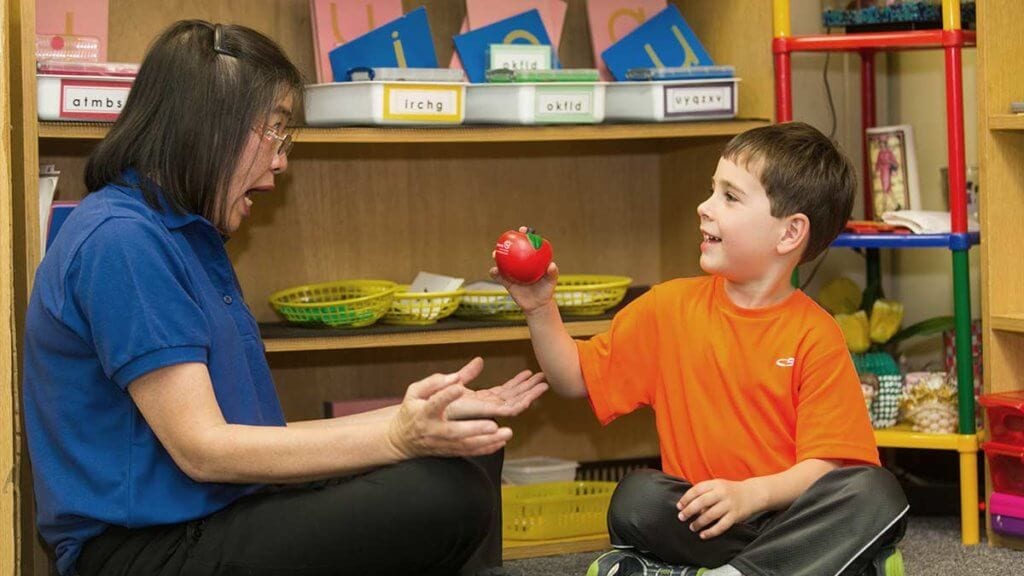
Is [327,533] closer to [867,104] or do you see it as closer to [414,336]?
[414,336]

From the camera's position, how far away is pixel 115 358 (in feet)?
4.63

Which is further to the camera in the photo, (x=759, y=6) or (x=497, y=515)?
(x=759, y=6)

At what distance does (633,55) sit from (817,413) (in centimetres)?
97

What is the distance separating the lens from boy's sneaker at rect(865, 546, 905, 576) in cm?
171

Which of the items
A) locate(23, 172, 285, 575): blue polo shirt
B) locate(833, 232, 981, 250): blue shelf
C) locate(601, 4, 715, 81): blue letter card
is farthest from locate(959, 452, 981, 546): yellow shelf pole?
locate(23, 172, 285, 575): blue polo shirt

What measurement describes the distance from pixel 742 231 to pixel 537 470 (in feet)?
3.01

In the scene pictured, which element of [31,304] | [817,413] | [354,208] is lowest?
[817,413]

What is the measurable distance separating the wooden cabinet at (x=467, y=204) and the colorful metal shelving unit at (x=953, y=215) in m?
0.05

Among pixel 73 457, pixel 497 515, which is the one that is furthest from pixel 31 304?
pixel 497 515

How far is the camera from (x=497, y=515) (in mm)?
1779

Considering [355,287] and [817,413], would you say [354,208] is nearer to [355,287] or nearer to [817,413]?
[355,287]

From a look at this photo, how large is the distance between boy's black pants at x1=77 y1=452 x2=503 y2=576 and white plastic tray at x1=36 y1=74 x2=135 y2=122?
0.80 metres

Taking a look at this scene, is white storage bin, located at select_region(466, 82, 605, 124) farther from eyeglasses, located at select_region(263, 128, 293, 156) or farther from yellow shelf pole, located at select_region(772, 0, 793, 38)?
eyeglasses, located at select_region(263, 128, 293, 156)

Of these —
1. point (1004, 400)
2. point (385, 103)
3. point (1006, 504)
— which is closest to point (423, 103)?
point (385, 103)
